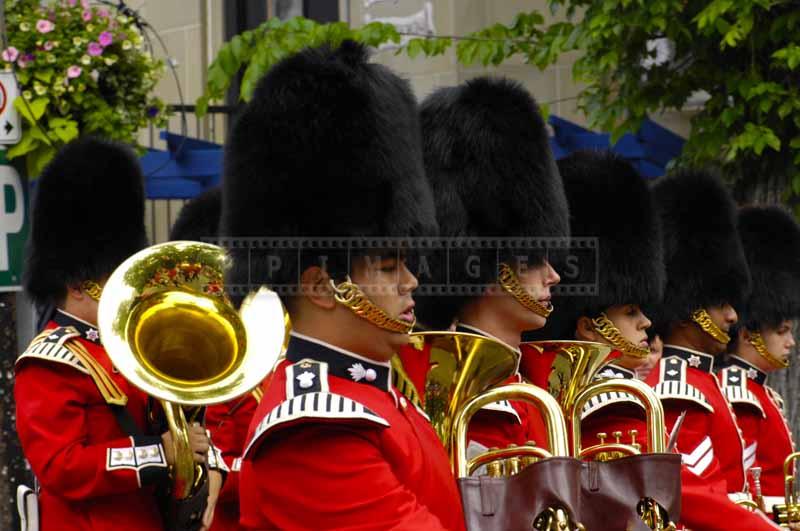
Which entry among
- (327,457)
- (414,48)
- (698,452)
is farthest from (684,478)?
(414,48)

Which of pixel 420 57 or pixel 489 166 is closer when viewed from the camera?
pixel 489 166

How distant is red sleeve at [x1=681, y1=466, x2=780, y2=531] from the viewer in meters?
5.43

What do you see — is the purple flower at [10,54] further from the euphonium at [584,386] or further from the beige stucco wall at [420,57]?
the beige stucco wall at [420,57]

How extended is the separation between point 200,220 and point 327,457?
11.0ft

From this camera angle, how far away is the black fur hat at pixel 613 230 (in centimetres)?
600

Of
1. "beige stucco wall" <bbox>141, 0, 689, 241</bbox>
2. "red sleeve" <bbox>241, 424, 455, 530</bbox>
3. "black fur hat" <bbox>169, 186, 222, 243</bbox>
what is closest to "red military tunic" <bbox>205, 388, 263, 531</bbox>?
"black fur hat" <bbox>169, 186, 222, 243</bbox>

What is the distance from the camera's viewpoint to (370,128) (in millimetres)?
4258

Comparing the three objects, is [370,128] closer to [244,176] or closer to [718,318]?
[244,176]

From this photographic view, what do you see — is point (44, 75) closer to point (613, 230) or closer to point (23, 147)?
point (23, 147)

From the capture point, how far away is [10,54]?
6938mm

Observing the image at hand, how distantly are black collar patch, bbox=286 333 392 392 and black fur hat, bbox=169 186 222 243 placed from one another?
290cm

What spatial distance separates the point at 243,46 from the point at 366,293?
5.23 metres

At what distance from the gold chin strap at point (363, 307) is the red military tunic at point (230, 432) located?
2.07 m

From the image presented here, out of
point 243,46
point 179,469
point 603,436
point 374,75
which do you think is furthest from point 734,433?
point 243,46
